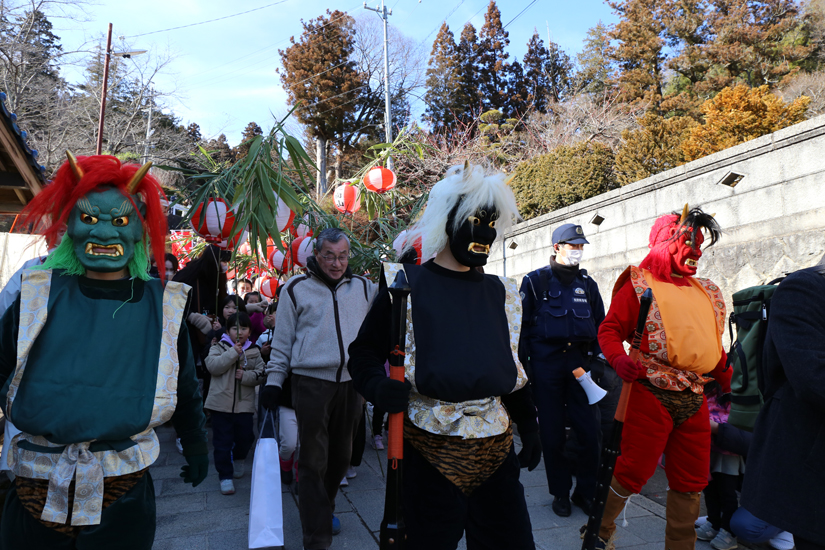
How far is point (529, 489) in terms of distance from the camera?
15.4 ft

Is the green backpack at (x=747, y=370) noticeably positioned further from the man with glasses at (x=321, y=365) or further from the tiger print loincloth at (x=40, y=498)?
the tiger print loincloth at (x=40, y=498)

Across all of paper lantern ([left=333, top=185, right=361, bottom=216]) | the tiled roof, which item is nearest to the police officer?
paper lantern ([left=333, top=185, right=361, bottom=216])

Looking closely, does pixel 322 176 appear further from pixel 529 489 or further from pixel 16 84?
pixel 529 489

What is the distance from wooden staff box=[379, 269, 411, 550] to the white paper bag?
1.35 meters

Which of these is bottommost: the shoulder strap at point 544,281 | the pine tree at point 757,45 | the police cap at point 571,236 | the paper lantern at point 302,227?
the shoulder strap at point 544,281

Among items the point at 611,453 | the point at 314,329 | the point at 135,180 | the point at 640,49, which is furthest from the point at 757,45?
the point at 135,180

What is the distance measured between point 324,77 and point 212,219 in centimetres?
2386

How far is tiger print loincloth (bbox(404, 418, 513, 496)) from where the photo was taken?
2.26m

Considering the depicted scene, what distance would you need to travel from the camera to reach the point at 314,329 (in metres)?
3.67

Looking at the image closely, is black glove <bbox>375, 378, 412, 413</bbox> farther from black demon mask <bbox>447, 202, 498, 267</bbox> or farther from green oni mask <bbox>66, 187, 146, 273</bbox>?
green oni mask <bbox>66, 187, 146, 273</bbox>

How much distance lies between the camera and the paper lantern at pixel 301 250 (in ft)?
18.7

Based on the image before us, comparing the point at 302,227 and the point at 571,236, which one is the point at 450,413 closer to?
the point at 571,236

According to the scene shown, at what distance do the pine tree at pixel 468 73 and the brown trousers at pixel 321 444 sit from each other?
2155cm

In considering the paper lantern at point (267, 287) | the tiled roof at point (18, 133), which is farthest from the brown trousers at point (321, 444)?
the paper lantern at point (267, 287)
